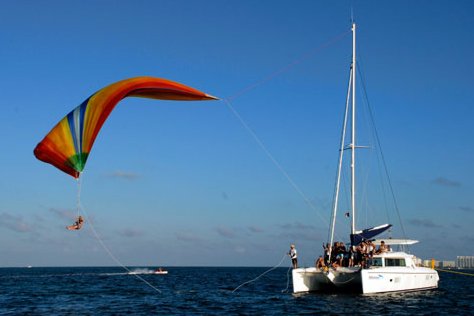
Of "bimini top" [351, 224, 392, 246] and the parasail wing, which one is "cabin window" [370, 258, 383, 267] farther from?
the parasail wing

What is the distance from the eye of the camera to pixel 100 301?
101ft

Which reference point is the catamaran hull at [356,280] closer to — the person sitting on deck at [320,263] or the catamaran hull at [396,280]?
the catamaran hull at [396,280]

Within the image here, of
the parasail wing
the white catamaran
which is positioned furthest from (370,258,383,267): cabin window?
the parasail wing

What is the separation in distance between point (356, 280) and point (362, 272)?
1054 millimetres

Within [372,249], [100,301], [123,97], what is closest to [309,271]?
[372,249]

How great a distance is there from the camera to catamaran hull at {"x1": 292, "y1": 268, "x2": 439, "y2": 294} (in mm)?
29125

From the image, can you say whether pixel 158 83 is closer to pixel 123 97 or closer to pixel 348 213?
pixel 123 97

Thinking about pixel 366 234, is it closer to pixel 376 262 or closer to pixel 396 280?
pixel 376 262

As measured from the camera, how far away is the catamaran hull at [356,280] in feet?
95.6

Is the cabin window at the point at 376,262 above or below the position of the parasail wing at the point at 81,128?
below

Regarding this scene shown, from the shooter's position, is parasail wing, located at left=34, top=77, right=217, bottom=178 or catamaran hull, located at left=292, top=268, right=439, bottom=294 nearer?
parasail wing, located at left=34, top=77, right=217, bottom=178

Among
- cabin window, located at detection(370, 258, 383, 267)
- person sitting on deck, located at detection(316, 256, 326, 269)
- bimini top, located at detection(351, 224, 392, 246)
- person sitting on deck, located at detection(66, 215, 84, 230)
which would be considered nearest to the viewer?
person sitting on deck, located at detection(66, 215, 84, 230)

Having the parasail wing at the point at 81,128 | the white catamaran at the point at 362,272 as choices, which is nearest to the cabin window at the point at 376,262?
the white catamaran at the point at 362,272

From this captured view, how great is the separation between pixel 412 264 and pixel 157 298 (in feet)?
47.8
